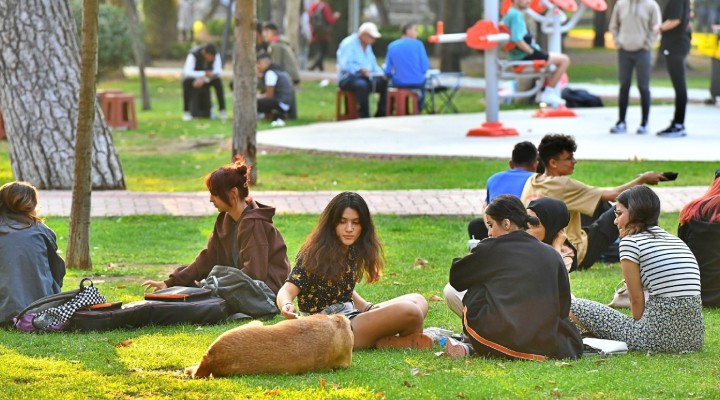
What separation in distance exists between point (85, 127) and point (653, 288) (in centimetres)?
419

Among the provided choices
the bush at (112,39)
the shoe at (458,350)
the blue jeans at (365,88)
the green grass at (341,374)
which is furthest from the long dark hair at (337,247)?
the bush at (112,39)

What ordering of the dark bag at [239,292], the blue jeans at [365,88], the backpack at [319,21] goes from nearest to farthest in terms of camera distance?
1. the dark bag at [239,292]
2. the blue jeans at [365,88]
3. the backpack at [319,21]

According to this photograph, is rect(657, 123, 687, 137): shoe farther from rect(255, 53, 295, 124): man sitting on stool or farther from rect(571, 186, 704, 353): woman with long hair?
rect(571, 186, 704, 353): woman with long hair

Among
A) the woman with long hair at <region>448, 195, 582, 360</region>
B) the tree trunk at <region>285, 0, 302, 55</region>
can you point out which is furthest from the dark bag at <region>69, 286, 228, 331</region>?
the tree trunk at <region>285, 0, 302, 55</region>

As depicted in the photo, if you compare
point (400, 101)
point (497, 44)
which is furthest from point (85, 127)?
point (400, 101)

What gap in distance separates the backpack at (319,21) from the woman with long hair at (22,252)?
2809cm

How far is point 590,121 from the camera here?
1869cm

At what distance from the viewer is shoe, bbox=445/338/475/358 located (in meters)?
6.36

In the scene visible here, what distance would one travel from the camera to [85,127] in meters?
9.07

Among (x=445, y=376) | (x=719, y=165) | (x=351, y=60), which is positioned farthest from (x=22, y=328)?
(x=351, y=60)

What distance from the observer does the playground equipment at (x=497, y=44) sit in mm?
15633

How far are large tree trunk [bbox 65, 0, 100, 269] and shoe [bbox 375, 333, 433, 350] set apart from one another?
3.14m

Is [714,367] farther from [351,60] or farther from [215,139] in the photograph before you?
[351,60]

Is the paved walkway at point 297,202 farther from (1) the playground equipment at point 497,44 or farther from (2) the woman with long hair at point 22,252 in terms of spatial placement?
(2) the woman with long hair at point 22,252
